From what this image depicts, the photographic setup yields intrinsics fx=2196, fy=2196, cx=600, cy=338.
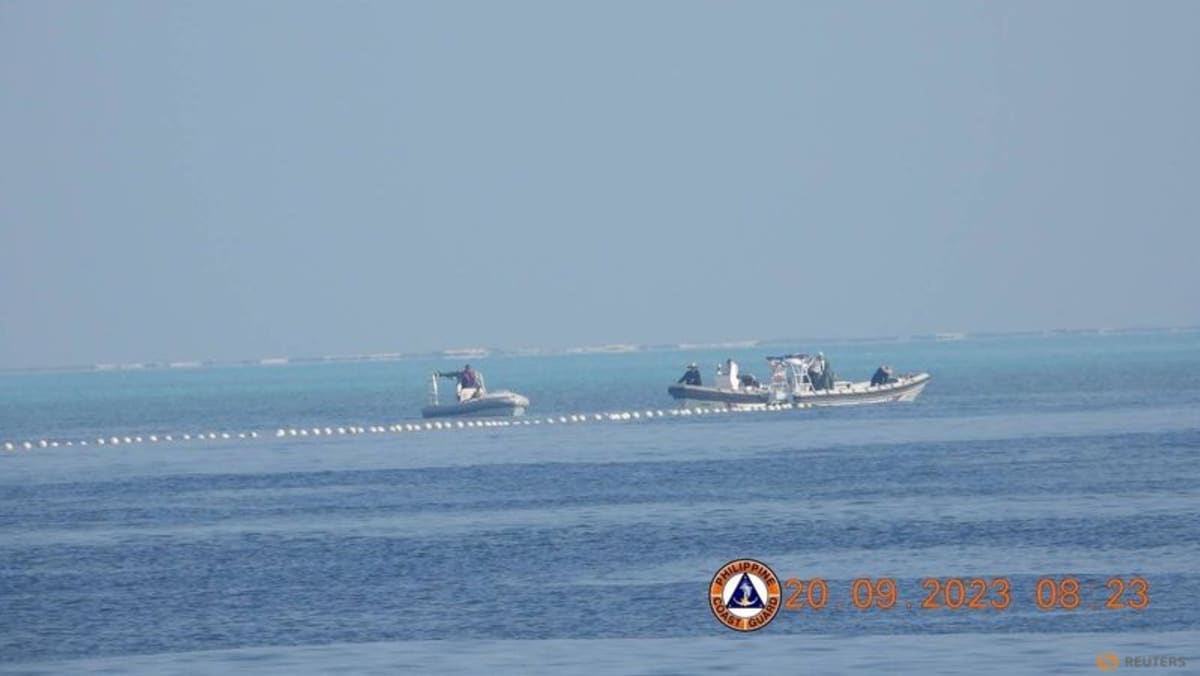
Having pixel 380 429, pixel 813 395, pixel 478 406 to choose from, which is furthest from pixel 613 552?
pixel 813 395

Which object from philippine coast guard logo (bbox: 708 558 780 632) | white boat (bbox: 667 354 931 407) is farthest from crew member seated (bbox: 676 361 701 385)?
philippine coast guard logo (bbox: 708 558 780 632)

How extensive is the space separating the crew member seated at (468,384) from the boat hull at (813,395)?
845 cm

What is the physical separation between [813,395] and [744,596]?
63154mm

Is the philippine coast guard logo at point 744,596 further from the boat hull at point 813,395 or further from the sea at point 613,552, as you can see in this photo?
the boat hull at point 813,395

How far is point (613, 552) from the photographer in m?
38.1

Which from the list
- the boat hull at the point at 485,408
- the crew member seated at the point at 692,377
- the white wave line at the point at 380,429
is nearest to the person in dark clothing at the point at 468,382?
the boat hull at the point at 485,408

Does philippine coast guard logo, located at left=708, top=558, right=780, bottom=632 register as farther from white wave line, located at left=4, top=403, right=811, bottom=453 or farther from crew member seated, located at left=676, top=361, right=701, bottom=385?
crew member seated, located at left=676, top=361, right=701, bottom=385

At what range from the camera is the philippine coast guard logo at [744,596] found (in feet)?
94.3

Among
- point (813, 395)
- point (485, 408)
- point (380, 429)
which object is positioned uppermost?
point (813, 395)

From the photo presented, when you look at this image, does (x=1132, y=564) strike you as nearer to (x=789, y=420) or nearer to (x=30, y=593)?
(x=30, y=593)

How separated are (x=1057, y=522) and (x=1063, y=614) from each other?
1234 centimetres

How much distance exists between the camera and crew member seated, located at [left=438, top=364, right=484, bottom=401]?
3654 inches

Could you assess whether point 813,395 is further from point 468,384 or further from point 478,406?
point 468,384

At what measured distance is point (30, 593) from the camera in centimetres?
3562
